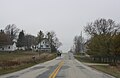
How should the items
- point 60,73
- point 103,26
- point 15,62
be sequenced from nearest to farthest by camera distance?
1. point 60,73
2. point 15,62
3. point 103,26

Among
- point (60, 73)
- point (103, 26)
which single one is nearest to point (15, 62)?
point (60, 73)

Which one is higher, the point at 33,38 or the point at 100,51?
the point at 33,38

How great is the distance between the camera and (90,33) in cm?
8850

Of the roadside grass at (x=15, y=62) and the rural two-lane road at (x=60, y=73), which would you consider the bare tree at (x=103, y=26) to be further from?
the rural two-lane road at (x=60, y=73)

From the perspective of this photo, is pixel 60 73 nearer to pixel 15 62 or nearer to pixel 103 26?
pixel 15 62

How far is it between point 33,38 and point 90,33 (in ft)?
303

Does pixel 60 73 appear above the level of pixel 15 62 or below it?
below

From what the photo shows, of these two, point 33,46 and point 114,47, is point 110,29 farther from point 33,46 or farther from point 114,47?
point 33,46

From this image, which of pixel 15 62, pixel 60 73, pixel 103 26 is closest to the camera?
pixel 60 73

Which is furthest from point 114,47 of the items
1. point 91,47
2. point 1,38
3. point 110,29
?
point 1,38

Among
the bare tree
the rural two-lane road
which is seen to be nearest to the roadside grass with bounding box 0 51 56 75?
the rural two-lane road

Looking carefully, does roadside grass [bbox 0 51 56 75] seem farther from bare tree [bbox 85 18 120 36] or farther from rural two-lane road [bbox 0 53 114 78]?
bare tree [bbox 85 18 120 36]

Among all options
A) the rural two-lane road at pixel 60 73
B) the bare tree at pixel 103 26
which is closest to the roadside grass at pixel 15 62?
the rural two-lane road at pixel 60 73

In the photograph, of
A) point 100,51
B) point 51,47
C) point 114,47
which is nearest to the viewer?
point 114,47
